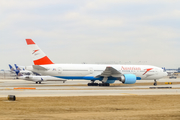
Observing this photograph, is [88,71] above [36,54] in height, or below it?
below

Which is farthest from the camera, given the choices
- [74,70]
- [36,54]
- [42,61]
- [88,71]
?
[88,71]

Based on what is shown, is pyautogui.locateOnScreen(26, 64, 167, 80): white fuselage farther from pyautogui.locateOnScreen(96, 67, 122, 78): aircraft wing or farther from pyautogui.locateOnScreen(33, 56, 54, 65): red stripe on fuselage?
pyautogui.locateOnScreen(96, 67, 122, 78): aircraft wing

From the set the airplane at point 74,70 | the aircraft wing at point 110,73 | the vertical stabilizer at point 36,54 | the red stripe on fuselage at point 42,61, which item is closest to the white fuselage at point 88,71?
the airplane at point 74,70

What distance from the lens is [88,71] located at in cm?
4712

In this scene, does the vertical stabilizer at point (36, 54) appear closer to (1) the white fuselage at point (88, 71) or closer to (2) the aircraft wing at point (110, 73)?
(1) the white fuselage at point (88, 71)

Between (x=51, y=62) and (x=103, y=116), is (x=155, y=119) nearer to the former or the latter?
(x=103, y=116)

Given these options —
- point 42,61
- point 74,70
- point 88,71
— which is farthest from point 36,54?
point 88,71

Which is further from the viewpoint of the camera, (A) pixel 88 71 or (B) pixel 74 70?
(A) pixel 88 71

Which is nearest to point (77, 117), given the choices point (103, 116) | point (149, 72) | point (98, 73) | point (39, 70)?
point (103, 116)

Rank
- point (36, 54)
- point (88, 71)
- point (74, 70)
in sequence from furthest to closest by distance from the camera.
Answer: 1. point (88, 71)
2. point (74, 70)
3. point (36, 54)

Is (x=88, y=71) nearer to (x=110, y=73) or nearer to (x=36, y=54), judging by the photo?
(x=110, y=73)

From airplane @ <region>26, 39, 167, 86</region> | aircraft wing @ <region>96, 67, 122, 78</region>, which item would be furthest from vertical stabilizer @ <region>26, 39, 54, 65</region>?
aircraft wing @ <region>96, 67, 122, 78</region>

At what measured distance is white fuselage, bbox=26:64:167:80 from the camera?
44.6 m

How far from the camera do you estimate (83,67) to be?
4684cm
